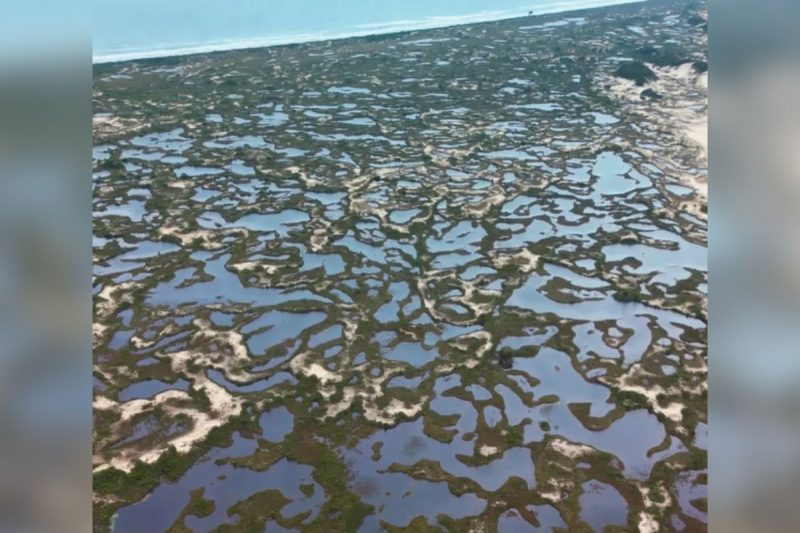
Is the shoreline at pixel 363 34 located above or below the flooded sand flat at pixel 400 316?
above

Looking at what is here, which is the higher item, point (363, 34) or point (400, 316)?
point (363, 34)

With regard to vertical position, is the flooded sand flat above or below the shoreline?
below

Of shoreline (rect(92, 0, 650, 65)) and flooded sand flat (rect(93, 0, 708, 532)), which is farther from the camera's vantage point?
shoreline (rect(92, 0, 650, 65))

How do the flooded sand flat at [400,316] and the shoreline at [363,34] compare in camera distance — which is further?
the shoreline at [363,34]

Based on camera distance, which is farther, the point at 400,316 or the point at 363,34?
the point at 363,34
